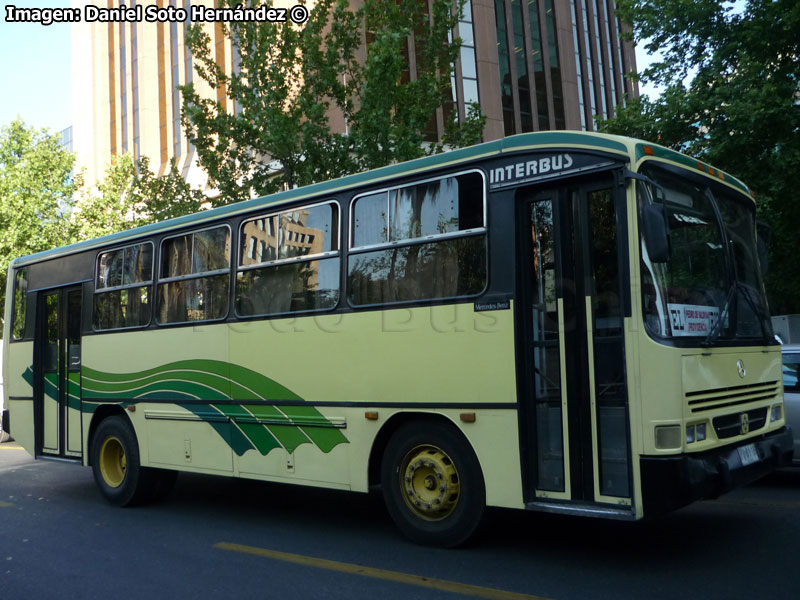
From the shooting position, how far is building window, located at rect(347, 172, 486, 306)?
255 inches

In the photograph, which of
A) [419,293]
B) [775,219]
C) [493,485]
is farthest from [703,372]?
[775,219]

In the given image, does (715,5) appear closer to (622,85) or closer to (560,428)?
(560,428)

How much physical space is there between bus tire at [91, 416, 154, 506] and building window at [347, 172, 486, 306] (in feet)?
12.4

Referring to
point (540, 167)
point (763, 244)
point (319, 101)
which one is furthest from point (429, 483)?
point (319, 101)

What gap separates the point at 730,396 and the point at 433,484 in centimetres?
235

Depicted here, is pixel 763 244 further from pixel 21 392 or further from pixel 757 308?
pixel 21 392

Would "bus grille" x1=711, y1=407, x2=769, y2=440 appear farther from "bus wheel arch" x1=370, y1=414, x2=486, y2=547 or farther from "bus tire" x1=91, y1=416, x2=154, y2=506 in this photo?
"bus tire" x1=91, y1=416, x2=154, y2=506

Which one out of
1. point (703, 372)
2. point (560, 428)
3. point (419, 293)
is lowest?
point (560, 428)

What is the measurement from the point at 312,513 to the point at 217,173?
8783mm

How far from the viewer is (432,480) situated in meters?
6.59

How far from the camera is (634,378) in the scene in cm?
555

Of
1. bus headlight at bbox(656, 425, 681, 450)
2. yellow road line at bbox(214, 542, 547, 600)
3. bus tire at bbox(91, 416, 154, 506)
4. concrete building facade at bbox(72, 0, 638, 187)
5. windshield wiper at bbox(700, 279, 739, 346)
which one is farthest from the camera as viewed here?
concrete building facade at bbox(72, 0, 638, 187)

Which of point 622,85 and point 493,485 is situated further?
point 622,85

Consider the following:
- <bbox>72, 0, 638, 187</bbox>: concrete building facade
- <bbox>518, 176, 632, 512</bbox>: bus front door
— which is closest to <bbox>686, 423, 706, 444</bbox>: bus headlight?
<bbox>518, 176, 632, 512</bbox>: bus front door
